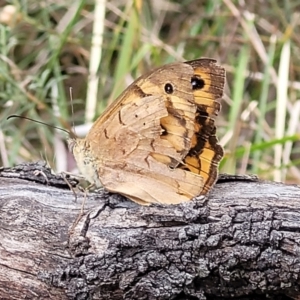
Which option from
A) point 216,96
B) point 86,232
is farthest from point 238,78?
point 86,232

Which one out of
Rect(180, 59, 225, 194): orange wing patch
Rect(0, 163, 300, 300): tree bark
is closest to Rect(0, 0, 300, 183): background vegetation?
Rect(180, 59, 225, 194): orange wing patch

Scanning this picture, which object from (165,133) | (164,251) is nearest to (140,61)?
(165,133)

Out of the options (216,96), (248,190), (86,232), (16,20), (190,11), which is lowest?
(86,232)

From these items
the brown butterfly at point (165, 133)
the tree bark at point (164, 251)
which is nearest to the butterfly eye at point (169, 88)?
the brown butterfly at point (165, 133)

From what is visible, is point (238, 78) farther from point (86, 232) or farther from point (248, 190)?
point (86, 232)

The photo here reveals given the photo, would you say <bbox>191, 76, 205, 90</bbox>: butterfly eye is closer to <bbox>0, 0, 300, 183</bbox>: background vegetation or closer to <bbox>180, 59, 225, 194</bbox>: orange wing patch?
<bbox>180, 59, 225, 194</bbox>: orange wing patch

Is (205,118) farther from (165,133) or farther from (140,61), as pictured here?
(140,61)

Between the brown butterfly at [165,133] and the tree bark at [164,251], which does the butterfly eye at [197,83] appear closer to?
the brown butterfly at [165,133]
